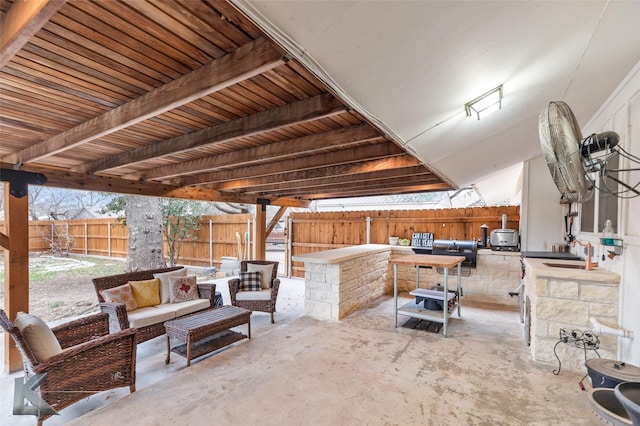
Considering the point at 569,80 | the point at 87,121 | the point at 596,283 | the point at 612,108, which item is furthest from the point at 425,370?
the point at 87,121

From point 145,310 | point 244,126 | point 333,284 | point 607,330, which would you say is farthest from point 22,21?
point 607,330

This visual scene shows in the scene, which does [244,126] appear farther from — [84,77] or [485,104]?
[485,104]

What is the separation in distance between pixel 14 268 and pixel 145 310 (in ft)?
4.72

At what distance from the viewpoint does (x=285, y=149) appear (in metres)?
3.01

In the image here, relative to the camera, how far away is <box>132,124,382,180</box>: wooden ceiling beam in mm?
2541

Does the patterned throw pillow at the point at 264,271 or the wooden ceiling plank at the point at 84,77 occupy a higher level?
the wooden ceiling plank at the point at 84,77

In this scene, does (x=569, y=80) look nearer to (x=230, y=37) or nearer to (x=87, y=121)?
(x=230, y=37)

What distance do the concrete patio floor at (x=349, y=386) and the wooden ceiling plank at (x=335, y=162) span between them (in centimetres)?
211

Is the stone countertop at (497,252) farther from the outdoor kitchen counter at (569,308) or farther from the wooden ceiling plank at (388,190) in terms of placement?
the outdoor kitchen counter at (569,308)

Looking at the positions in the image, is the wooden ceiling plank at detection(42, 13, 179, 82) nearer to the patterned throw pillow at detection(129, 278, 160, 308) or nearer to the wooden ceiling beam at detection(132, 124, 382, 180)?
the wooden ceiling beam at detection(132, 124, 382, 180)

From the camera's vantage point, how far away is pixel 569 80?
2.18 meters

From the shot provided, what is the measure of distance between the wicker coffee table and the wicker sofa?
41 centimetres

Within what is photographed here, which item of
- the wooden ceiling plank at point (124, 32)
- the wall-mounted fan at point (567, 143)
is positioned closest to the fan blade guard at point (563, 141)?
the wall-mounted fan at point (567, 143)

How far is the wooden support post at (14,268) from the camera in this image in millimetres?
3293
